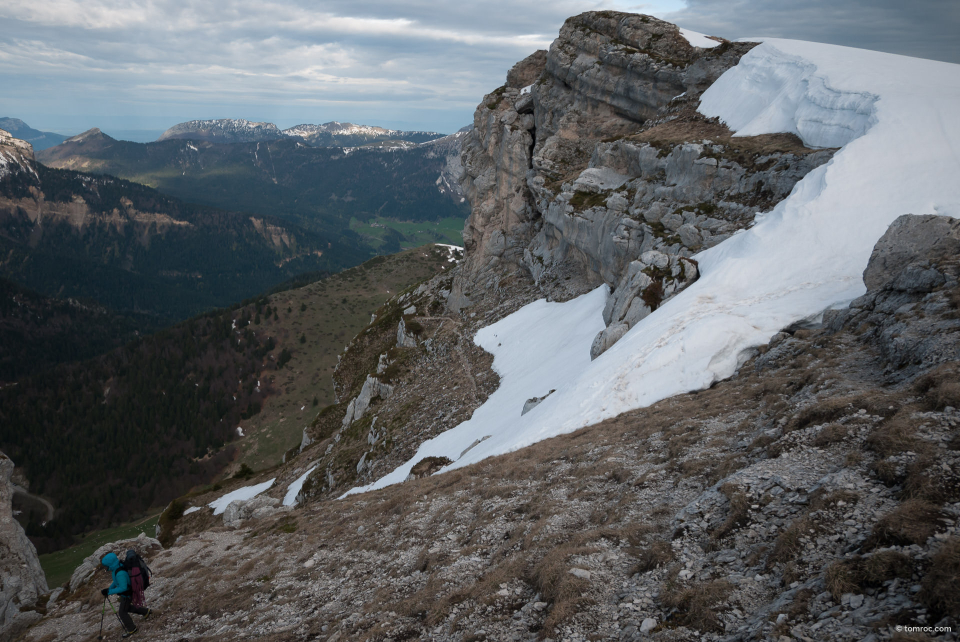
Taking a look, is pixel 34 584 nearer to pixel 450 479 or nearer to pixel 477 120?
pixel 450 479

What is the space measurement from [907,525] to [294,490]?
51.2 metres

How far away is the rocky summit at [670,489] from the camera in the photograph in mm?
7969

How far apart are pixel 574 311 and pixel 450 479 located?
2728 centimetres

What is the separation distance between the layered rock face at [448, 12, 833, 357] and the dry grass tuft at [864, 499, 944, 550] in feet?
75.3

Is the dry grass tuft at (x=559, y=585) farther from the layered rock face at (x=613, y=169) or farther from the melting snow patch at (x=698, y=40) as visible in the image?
the melting snow patch at (x=698, y=40)

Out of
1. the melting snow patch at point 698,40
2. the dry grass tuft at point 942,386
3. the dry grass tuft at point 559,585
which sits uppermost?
the melting snow patch at point 698,40

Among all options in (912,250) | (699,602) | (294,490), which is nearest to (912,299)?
(912,250)

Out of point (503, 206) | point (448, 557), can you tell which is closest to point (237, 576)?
point (448, 557)

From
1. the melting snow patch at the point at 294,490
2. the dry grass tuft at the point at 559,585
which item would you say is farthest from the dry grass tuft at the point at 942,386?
the melting snow patch at the point at 294,490

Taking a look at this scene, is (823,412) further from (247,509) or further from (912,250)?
(247,509)

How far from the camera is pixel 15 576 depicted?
28.1 meters

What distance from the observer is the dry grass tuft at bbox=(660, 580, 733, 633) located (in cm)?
764

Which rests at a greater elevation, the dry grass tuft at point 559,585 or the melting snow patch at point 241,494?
the dry grass tuft at point 559,585

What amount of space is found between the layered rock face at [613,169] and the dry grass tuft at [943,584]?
2435cm
